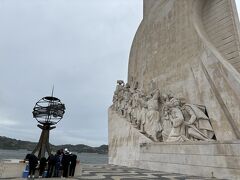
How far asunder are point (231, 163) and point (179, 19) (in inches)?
265

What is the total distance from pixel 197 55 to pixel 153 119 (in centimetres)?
302

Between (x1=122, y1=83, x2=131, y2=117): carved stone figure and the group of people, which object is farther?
(x1=122, y1=83, x2=131, y2=117): carved stone figure

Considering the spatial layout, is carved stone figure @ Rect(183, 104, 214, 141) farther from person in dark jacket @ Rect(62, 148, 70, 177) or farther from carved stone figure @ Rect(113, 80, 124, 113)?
carved stone figure @ Rect(113, 80, 124, 113)

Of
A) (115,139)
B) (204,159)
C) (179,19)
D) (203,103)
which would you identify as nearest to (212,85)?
(203,103)

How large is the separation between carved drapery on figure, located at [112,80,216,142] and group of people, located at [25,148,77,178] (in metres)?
3.61

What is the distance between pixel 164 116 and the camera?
31.3ft

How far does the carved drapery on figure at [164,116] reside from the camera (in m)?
7.95

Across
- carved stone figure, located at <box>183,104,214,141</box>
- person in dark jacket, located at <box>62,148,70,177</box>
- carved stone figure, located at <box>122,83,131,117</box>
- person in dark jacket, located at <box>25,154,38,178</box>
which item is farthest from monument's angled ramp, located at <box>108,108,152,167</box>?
person in dark jacket, located at <box>25,154,38,178</box>

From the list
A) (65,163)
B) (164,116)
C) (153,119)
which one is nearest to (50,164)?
(65,163)

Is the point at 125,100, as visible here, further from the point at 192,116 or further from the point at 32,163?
the point at 32,163

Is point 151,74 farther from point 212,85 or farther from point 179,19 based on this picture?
point 212,85

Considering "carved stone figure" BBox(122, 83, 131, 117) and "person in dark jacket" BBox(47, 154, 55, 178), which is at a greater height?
"carved stone figure" BBox(122, 83, 131, 117)

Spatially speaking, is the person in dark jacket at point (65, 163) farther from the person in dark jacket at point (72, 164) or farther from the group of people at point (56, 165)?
the person in dark jacket at point (72, 164)

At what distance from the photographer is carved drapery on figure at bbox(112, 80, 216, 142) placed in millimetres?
7949
